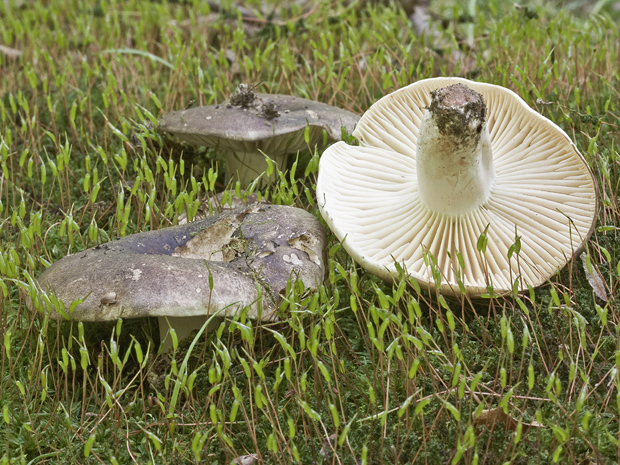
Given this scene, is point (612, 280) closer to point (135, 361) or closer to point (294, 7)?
point (135, 361)

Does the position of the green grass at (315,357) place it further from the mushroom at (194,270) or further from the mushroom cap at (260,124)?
the mushroom cap at (260,124)

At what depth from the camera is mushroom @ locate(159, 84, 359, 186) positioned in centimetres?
278

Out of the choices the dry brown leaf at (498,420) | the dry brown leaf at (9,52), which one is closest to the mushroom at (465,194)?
the dry brown leaf at (498,420)

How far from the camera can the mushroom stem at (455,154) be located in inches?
84.6

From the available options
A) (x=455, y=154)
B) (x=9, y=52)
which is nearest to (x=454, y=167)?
(x=455, y=154)

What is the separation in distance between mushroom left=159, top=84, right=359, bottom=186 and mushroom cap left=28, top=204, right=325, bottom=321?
444mm

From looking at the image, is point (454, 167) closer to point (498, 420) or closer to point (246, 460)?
point (498, 420)

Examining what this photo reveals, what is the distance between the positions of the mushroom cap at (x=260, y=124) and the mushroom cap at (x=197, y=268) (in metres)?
0.43

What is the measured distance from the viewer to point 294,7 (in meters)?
4.96

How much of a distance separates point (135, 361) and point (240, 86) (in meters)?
1.34

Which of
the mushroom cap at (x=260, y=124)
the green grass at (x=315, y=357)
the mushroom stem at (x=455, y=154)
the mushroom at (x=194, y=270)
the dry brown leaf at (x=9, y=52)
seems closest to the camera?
the green grass at (x=315, y=357)

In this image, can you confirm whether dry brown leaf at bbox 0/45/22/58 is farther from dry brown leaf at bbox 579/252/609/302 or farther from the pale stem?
dry brown leaf at bbox 579/252/609/302

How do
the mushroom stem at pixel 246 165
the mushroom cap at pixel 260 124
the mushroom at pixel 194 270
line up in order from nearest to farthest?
the mushroom at pixel 194 270, the mushroom cap at pixel 260 124, the mushroom stem at pixel 246 165

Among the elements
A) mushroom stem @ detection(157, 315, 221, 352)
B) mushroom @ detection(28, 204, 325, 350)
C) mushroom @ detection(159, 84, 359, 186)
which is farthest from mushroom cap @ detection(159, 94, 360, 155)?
mushroom stem @ detection(157, 315, 221, 352)
